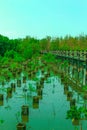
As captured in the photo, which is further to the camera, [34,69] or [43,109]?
[34,69]

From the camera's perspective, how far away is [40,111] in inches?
520

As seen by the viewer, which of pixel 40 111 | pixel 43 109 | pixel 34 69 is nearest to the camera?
pixel 40 111

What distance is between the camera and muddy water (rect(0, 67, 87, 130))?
11.2m

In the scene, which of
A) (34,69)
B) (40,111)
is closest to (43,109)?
(40,111)

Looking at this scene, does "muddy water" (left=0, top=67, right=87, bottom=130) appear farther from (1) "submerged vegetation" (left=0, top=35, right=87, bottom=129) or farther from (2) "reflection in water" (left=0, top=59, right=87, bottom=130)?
(1) "submerged vegetation" (left=0, top=35, right=87, bottom=129)

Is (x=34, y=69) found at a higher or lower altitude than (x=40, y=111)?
higher

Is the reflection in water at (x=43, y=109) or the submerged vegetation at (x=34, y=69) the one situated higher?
the submerged vegetation at (x=34, y=69)

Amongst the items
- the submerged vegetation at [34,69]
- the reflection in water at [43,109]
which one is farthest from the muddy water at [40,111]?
the submerged vegetation at [34,69]

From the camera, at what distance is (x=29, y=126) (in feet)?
36.6

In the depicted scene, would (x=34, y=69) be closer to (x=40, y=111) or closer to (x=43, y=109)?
(x=43, y=109)

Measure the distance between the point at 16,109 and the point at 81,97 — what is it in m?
3.62

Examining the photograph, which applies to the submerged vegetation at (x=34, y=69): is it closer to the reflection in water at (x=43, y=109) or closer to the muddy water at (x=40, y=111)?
the reflection in water at (x=43, y=109)

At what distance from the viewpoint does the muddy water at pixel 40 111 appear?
11164 mm

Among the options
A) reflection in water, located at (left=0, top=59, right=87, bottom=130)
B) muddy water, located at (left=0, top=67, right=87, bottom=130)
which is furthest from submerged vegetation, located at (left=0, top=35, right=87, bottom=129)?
muddy water, located at (left=0, top=67, right=87, bottom=130)
